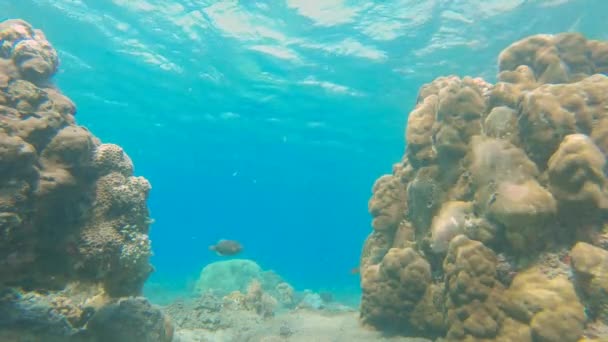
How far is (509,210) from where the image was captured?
476 centimetres

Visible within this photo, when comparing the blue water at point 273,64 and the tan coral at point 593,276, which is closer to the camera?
the tan coral at point 593,276

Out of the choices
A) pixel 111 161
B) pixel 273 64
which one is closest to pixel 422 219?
pixel 111 161

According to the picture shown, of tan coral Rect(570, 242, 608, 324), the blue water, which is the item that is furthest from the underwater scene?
the blue water

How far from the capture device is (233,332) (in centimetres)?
889

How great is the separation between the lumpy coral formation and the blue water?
11.1m

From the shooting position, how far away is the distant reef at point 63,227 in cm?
459

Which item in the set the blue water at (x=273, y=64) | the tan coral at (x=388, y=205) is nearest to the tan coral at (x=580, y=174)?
the tan coral at (x=388, y=205)

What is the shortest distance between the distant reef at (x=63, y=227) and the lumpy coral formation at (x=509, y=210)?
4.12 metres

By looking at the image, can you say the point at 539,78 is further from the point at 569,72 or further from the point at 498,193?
the point at 498,193

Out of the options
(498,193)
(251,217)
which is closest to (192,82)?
(498,193)

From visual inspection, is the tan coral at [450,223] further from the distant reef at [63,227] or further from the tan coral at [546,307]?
the distant reef at [63,227]

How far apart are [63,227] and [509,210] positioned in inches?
235

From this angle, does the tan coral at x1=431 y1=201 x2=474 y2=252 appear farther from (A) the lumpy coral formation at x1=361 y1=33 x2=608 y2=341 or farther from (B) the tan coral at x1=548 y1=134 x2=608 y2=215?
(B) the tan coral at x1=548 y1=134 x2=608 y2=215

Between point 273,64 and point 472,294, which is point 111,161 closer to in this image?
point 472,294
